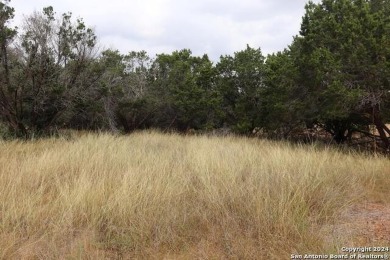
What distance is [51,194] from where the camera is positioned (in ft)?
15.4

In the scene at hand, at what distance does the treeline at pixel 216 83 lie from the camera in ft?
29.5

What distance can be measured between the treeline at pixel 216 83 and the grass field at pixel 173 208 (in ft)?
12.8

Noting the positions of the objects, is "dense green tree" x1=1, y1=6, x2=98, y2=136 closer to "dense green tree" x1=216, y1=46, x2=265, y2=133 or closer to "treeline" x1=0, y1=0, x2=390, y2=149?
"treeline" x1=0, y1=0, x2=390, y2=149

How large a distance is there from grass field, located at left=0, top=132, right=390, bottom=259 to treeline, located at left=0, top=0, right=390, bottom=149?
391 cm

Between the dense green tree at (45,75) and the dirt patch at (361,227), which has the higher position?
the dense green tree at (45,75)

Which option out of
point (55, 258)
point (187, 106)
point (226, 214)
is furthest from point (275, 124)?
point (55, 258)

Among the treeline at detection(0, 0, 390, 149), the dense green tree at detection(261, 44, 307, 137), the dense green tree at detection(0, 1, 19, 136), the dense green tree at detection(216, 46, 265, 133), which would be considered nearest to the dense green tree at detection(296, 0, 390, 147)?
the treeline at detection(0, 0, 390, 149)

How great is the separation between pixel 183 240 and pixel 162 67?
50.8 feet

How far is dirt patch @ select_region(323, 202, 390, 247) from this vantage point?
11.0 ft

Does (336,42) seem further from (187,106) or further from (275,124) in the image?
(187,106)

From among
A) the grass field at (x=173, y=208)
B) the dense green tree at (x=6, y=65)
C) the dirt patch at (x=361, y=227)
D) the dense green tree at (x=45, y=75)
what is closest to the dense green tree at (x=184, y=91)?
the dense green tree at (x=45, y=75)

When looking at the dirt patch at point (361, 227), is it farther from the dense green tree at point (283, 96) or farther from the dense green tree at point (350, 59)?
the dense green tree at point (283, 96)

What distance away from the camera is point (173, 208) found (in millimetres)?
4098

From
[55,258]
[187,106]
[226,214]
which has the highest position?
[187,106]
